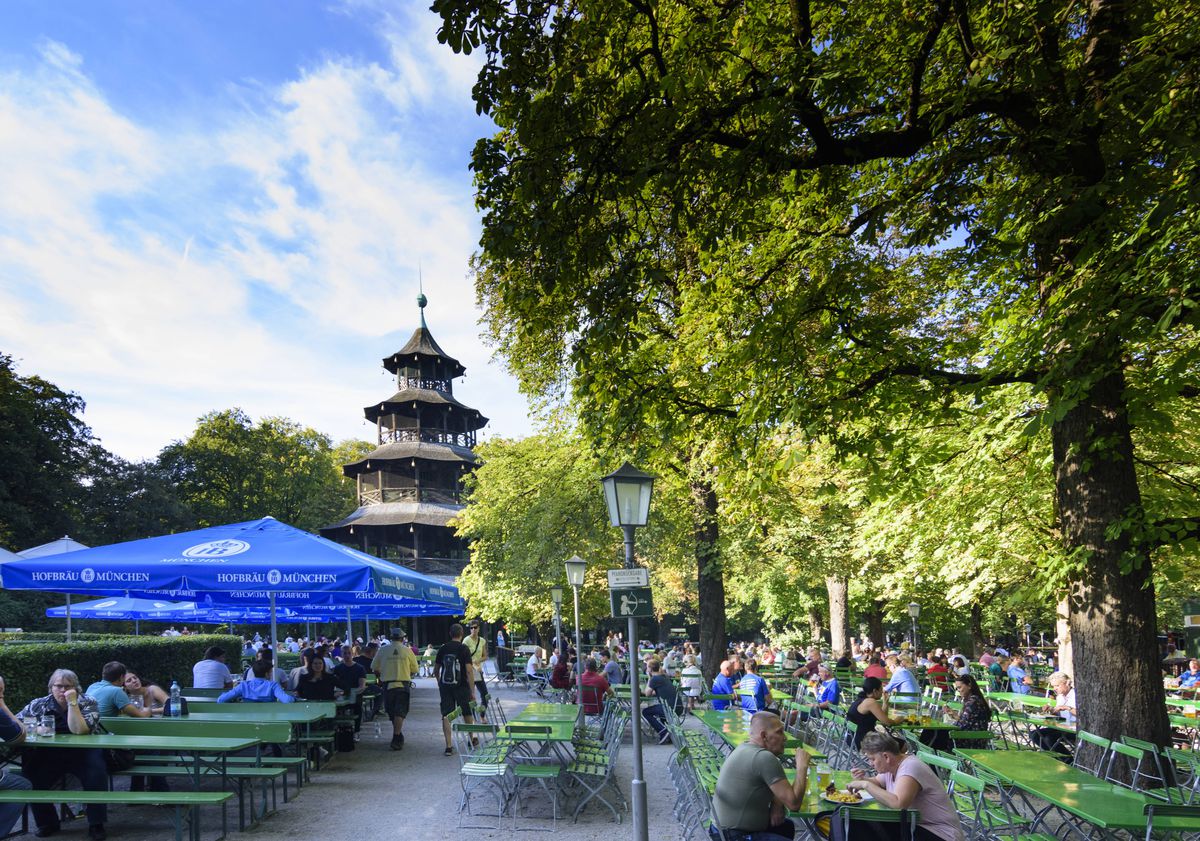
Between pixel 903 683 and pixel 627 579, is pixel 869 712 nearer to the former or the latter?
pixel 903 683

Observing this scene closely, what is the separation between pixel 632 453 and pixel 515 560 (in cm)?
924

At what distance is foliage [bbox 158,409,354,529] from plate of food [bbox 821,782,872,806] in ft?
167

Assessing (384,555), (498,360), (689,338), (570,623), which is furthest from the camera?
(384,555)

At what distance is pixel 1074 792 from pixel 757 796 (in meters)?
2.51

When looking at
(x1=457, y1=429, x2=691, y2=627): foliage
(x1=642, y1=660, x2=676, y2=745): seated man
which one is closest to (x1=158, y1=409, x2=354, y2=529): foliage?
(x1=457, y1=429, x2=691, y2=627): foliage

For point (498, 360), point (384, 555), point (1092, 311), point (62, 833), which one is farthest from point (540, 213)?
point (384, 555)

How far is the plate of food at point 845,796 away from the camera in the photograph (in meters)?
6.03

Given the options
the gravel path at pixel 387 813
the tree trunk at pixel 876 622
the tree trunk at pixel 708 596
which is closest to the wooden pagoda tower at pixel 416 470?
the tree trunk at pixel 876 622

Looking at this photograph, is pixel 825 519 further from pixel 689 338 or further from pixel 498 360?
pixel 689 338

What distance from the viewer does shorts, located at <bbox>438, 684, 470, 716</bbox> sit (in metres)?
12.4

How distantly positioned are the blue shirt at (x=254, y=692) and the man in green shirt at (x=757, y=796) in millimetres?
7561

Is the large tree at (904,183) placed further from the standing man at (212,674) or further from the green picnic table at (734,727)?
the standing man at (212,674)

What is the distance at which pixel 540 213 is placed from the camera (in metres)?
7.12

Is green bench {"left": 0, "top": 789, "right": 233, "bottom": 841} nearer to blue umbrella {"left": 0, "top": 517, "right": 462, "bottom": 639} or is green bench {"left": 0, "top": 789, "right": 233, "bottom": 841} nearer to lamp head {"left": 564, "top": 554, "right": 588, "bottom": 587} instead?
blue umbrella {"left": 0, "top": 517, "right": 462, "bottom": 639}
